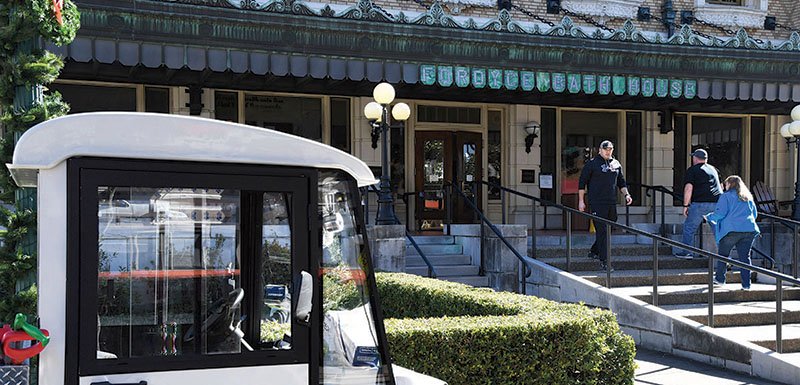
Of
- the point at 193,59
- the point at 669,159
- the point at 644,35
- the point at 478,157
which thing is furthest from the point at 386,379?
the point at 669,159

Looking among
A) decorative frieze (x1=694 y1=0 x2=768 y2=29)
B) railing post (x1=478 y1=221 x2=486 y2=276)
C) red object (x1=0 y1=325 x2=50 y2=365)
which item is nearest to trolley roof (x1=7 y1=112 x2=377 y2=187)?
red object (x1=0 y1=325 x2=50 y2=365)

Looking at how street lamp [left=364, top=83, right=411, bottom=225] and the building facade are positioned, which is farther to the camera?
street lamp [left=364, top=83, right=411, bottom=225]

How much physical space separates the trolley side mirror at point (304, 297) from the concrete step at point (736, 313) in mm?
6906

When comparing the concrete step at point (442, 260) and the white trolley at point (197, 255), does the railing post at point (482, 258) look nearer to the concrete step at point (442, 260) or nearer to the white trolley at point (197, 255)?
the concrete step at point (442, 260)

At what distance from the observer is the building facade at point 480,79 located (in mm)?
10641

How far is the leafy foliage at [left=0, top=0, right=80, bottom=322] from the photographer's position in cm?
395

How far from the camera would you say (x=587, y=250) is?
40.3 feet

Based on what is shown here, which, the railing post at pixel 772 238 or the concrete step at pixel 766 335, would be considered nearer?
the concrete step at pixel 766 335

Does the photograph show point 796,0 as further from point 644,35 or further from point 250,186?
point 250,186

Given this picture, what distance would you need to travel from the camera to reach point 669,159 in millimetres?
16875

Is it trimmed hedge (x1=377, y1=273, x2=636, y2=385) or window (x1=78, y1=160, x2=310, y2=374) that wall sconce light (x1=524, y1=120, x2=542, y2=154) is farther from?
window (x1=78, y1=160, x2=310, y2=374)

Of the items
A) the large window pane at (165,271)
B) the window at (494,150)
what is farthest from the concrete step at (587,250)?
the large window pane at (165,271)

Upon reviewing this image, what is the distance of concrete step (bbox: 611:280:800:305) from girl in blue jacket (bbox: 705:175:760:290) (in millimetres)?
170

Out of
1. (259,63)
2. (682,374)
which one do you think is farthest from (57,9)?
(259,63)
